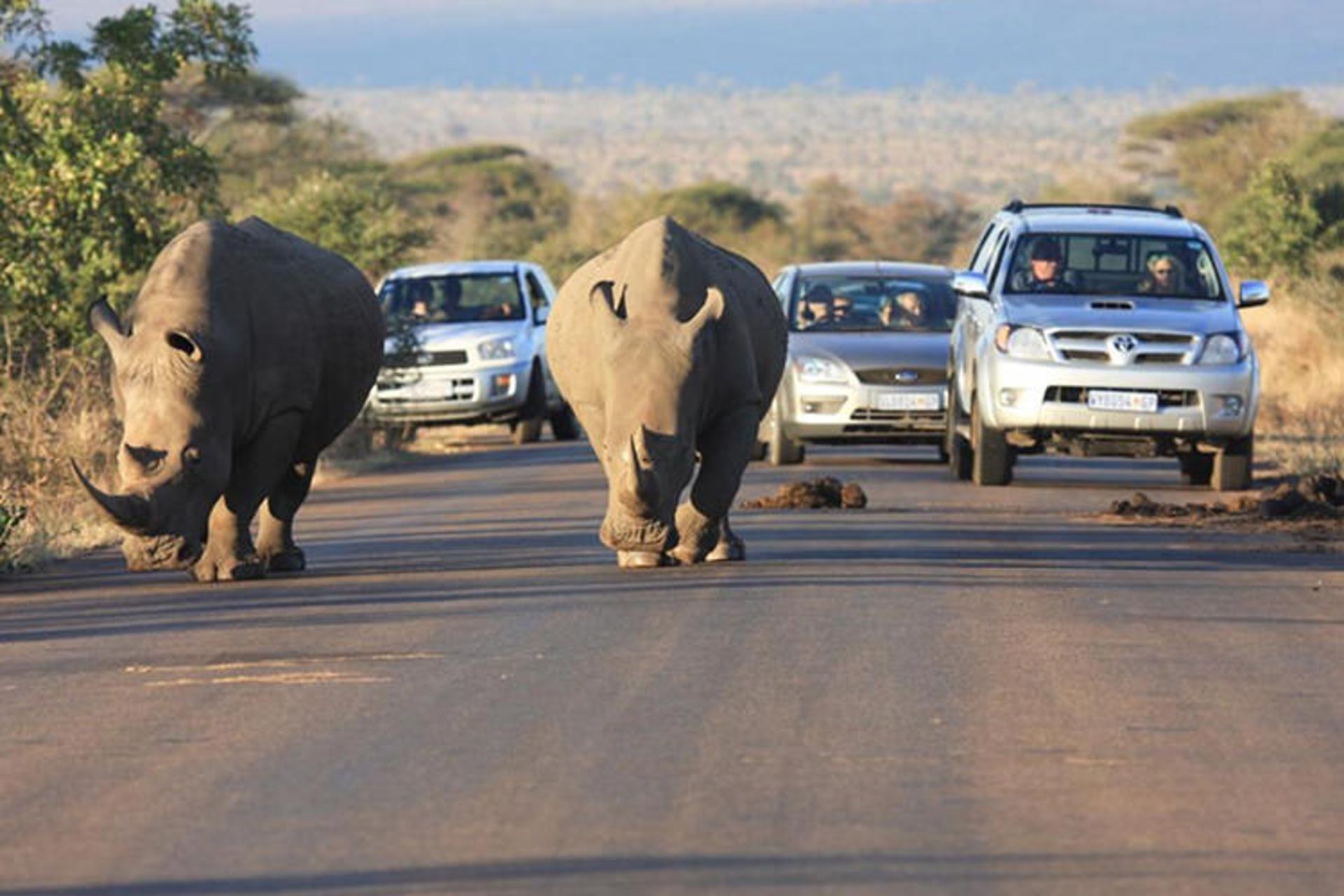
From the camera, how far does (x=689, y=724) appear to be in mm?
9820

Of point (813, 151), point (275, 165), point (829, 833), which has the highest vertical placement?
point (829, 833)

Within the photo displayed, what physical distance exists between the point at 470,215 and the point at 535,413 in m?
50.0

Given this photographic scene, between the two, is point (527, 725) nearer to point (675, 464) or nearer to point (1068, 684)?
point (1068, 684)

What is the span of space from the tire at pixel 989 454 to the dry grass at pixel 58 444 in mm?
6177

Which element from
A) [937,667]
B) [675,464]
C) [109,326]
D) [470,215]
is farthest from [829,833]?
[470,215]

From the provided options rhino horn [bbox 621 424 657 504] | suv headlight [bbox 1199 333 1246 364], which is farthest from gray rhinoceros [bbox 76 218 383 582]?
suv headlight [bbox 1199 333 1246 364]

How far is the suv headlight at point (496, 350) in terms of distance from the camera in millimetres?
29000

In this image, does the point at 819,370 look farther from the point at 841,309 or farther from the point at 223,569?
the point at 223,569

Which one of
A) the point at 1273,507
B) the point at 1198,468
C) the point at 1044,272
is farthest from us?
the point at 1198,468

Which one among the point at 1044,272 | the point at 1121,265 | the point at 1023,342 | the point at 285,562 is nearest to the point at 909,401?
the point at 1044,272

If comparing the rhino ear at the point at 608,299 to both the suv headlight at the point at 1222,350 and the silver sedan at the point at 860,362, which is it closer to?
the suv headlight at the point at 1222,350

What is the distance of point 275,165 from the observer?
2530 inches

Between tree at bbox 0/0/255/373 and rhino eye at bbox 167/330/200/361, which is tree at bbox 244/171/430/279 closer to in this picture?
tree at bbox 0/0/255/373

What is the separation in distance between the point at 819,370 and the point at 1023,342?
3.22 m
